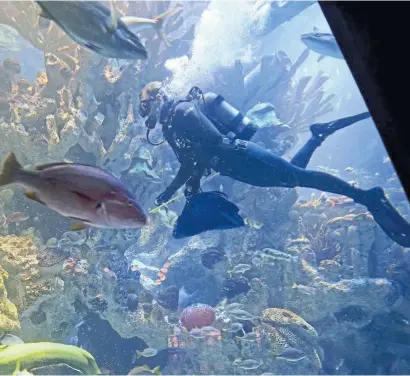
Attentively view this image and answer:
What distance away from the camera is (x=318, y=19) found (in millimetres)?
31281

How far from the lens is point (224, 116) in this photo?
4.75 metres

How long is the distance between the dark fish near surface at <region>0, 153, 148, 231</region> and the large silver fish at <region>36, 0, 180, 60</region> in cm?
137

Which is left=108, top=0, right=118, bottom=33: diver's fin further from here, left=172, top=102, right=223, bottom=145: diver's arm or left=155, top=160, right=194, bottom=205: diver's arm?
left=155, top=160, right=194, bottom=205: diver's arm

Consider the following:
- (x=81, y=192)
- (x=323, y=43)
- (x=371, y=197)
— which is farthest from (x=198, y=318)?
(x=323, y=43)

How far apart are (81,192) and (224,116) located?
348cm

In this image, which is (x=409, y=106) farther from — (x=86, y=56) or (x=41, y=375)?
(x=86, y=56)

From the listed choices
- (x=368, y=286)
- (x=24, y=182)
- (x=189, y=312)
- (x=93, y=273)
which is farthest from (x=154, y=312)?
(x=24, y=182)

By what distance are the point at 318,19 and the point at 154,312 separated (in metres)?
34.2

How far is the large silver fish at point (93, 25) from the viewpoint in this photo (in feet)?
7.87

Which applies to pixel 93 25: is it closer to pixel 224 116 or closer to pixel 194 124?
pixel 194 124

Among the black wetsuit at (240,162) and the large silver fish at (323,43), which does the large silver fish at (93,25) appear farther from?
the large silver fish at (323,43)

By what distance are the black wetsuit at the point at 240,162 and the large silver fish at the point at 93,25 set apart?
1.73 metres

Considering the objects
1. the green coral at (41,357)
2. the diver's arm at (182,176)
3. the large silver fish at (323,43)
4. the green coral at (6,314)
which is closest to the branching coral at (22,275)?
the green coral at (6,314)

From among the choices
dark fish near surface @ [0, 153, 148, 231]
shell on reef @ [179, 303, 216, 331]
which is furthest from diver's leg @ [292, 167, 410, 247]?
dark fish near surface @ [0, 153, 148, 231]
